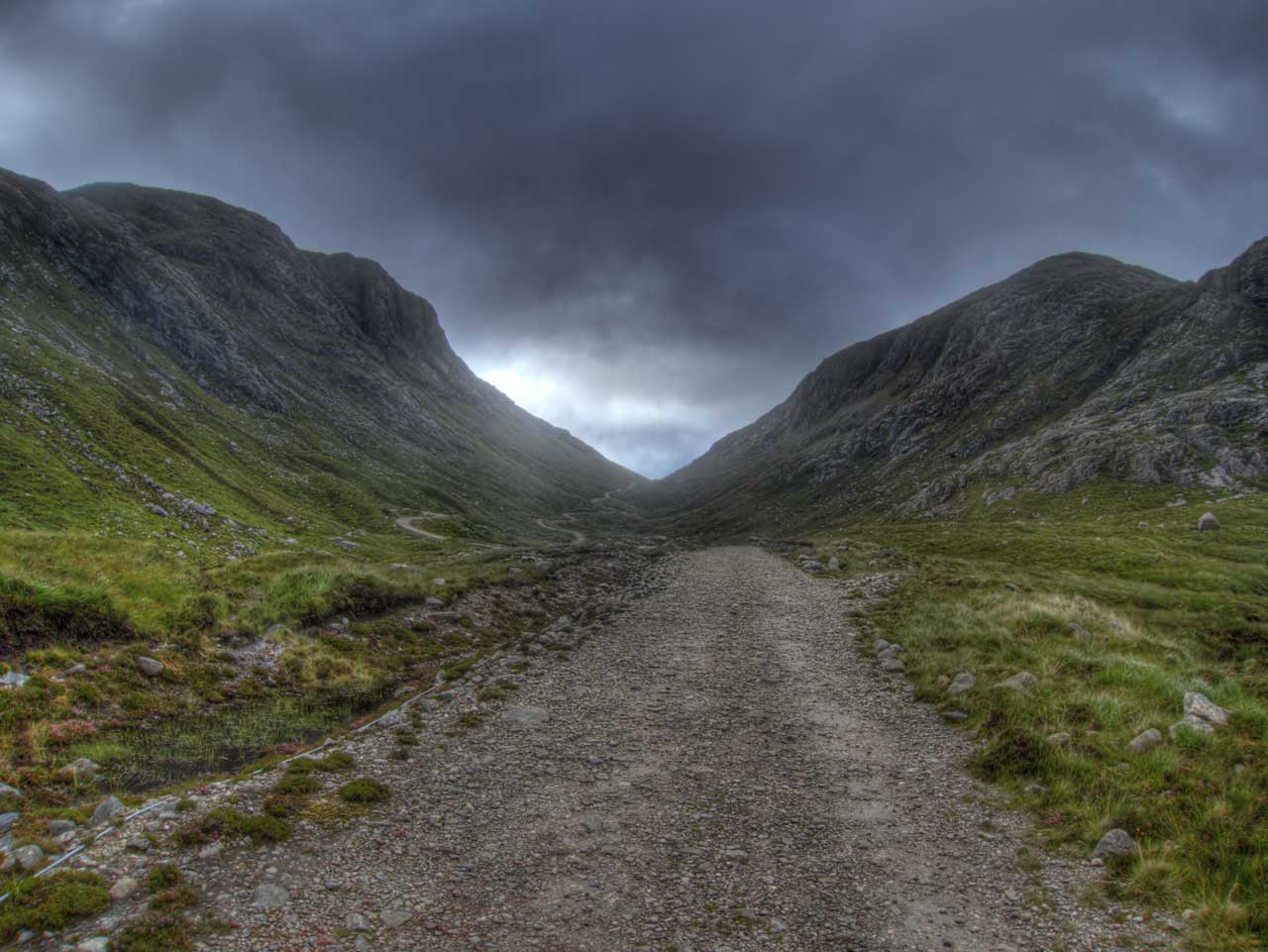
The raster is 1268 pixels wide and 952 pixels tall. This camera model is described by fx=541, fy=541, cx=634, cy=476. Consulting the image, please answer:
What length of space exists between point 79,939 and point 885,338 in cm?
21806

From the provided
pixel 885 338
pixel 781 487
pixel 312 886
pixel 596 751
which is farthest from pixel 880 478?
pixel 312 886

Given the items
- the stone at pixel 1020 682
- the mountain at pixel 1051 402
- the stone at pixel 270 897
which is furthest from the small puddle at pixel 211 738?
the mountain at pixel 1051 402

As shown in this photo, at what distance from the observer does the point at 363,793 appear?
11766mm

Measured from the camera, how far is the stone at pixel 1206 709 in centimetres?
1252

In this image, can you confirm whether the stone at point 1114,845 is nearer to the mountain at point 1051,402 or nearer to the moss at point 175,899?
the moss at point 175,899

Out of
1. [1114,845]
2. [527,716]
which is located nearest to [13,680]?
[527,716]

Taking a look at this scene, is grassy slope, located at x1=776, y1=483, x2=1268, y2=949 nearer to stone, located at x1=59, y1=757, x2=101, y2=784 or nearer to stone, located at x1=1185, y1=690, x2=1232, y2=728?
stone, located at x1=1185, y1=690, x2=1232, y2=728

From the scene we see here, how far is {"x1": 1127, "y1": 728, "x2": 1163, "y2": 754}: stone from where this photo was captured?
11970mm

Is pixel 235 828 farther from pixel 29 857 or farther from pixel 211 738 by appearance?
pixel 211 738

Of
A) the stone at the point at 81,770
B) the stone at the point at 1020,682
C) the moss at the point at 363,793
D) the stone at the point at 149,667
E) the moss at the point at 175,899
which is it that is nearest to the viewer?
the moss at the point at 175,899

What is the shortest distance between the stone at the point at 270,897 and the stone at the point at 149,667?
35.7 feet

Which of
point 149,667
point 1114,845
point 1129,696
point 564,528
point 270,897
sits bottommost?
point 270,897

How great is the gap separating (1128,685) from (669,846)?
14.4 metres

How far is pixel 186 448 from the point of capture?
6556cm
